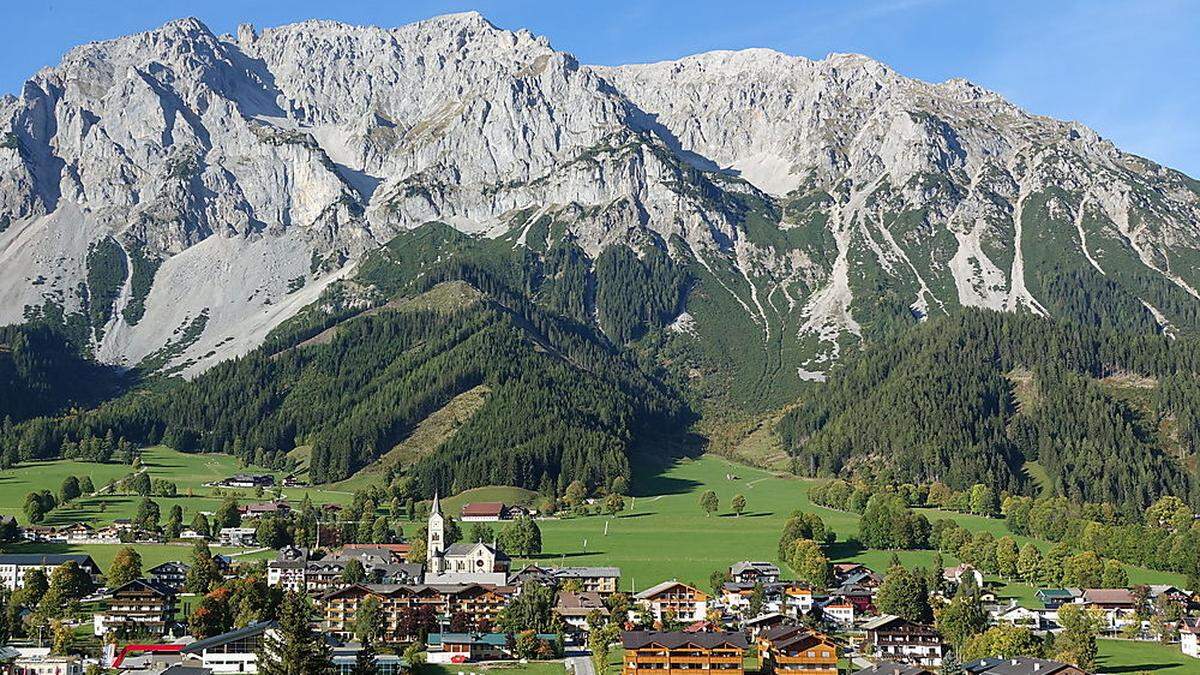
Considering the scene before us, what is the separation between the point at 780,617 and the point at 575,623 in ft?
62.3

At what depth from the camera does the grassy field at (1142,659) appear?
10416 centimetres

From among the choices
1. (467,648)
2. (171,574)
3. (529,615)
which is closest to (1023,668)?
(467,648)

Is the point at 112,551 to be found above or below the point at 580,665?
above

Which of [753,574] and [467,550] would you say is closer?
[753,574]

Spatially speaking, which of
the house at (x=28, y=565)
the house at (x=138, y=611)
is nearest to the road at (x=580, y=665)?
the house at (x=138, y=611)

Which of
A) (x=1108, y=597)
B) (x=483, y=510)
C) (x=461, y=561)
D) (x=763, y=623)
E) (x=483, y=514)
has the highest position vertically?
(x=483, y=510)

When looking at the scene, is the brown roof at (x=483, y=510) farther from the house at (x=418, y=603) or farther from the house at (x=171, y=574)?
the house at (x=418, y=603)

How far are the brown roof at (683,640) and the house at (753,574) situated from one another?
38117mm

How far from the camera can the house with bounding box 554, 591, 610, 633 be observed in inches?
4936

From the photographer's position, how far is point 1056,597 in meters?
133

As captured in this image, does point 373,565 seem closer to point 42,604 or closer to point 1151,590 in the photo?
point 42,604

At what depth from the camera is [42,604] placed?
123062 mm

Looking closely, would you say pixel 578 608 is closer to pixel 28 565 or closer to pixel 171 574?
pixel 171 574

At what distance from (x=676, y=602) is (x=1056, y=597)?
3733 cm
